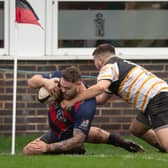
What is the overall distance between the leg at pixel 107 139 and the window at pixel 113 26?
8.81 ft

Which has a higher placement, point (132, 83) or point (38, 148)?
point (132, 83)

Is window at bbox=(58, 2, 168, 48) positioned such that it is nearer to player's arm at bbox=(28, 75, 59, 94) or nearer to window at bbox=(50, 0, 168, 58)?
window at bbox=(50, 0, 168, 58)

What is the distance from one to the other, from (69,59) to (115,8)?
106 cm

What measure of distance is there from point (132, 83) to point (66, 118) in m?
0.88

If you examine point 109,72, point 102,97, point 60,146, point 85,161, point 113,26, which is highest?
point 113,26

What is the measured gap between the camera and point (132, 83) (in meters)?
9.17

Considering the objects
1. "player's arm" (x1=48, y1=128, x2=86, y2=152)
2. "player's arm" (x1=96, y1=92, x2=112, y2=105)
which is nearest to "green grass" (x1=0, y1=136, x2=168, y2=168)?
"player's arm" (x1=48, y1=128, x2=86, y2=152)

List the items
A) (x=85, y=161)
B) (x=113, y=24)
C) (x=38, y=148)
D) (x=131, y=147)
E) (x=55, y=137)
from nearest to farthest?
1. (x=85, y=161)
2. (x=38, y=148)
3. (x=55, y=137)
4. (x=131, y=147)
5. (x=113, y=24)

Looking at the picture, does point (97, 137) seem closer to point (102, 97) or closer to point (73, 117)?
point (102, 97)

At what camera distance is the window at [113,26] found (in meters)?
12.0

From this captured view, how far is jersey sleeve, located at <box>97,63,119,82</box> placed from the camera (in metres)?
8.96

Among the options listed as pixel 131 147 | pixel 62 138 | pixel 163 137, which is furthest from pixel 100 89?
pixel 131 147

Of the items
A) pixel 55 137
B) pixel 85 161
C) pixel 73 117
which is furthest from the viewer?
pixel 55 137

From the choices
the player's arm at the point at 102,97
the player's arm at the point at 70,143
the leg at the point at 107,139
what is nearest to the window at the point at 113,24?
the player's arm at the point at 102,97
